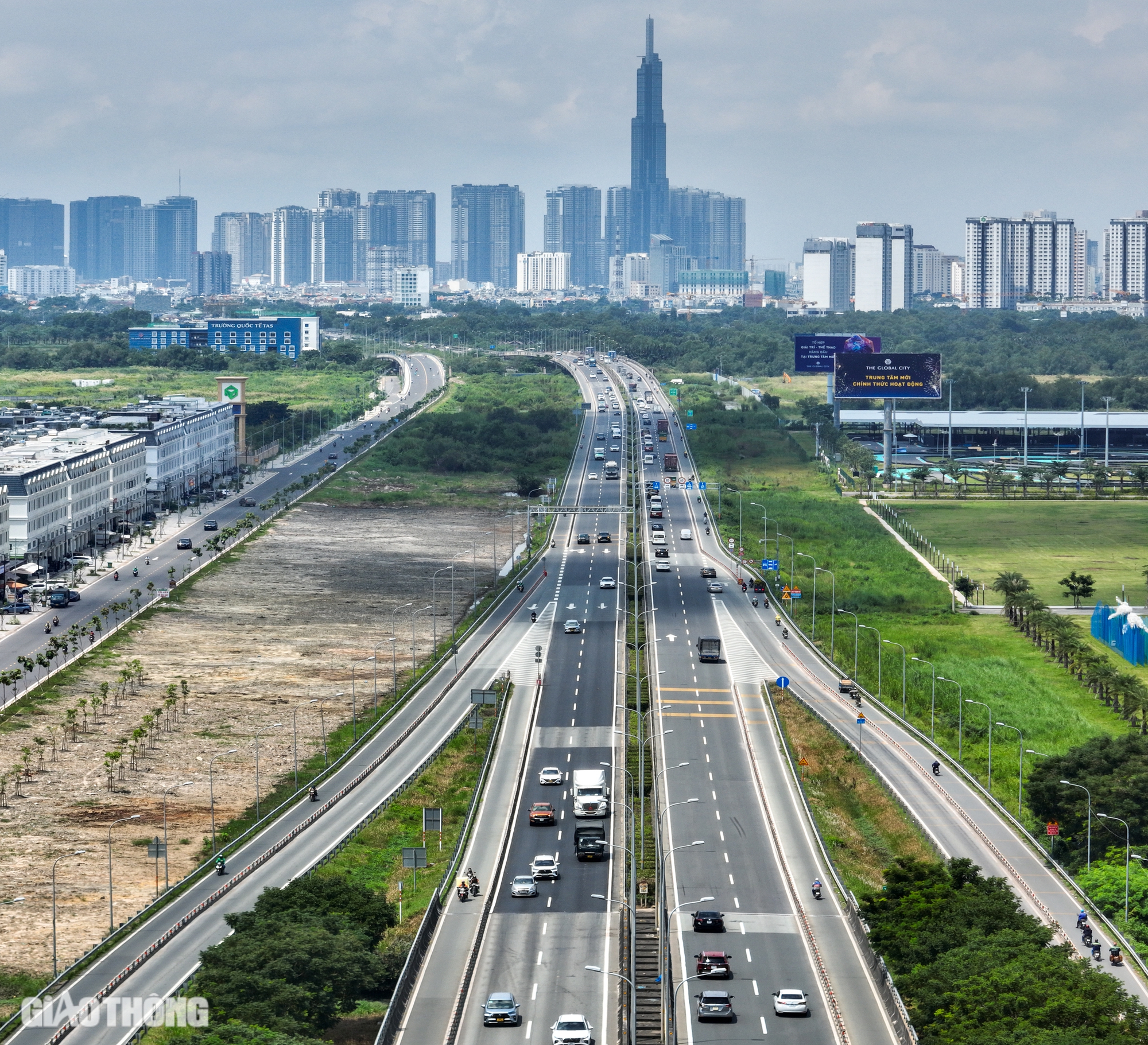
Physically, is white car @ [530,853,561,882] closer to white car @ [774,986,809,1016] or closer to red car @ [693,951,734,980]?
red car @ [693,951,734,980]

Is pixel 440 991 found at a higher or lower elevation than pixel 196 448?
lower

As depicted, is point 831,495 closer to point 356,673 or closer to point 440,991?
point 356,673

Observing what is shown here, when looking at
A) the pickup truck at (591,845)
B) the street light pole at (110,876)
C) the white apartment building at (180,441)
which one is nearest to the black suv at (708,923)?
the pickup truck at (591,845)

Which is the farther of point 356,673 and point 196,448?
point 196,448

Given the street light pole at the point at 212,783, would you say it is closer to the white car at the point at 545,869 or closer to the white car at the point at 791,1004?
the white car at the point at 545,869

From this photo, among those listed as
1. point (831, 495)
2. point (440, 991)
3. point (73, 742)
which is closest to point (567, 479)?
point (831, 495)

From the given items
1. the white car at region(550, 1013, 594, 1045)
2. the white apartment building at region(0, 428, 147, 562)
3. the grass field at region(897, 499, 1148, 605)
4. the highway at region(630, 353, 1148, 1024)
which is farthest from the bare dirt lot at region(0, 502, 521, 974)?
the grass field at region(897, 499, 1148, 605)

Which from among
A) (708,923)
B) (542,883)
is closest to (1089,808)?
(708,923)
